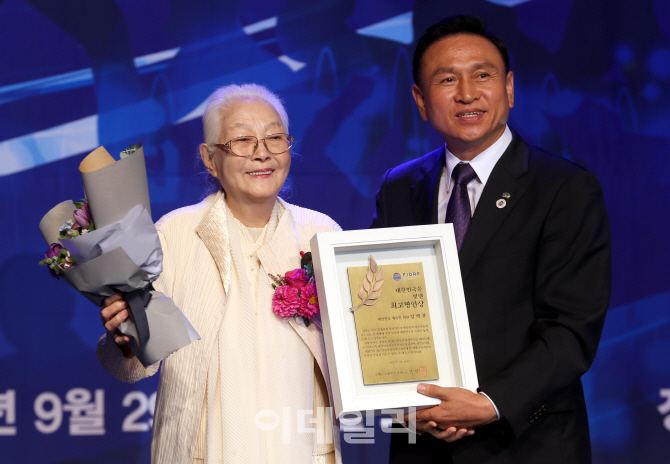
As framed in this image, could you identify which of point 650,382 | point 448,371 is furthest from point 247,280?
point 650,382

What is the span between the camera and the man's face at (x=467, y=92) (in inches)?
73.7

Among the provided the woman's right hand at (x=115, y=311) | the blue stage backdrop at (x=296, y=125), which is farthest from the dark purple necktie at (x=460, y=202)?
the blue stage backdrop at (x=296, y=125)

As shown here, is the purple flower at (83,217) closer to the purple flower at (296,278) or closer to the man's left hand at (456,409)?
the purple flower at (296,278)

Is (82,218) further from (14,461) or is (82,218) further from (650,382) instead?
(650,382)

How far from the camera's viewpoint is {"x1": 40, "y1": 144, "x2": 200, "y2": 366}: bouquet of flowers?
143 cm

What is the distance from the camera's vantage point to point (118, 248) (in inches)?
55.9

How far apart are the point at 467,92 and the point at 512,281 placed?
0.56 metres

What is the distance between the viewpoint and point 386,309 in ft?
5.48

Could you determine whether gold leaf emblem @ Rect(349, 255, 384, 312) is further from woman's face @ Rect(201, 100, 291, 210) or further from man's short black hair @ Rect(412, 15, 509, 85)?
man's short black hair @ Rect(412, 15, 509, 85)

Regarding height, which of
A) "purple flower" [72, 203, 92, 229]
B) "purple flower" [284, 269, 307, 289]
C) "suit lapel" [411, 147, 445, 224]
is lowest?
"purple flower" [284, 269, 307, 289]

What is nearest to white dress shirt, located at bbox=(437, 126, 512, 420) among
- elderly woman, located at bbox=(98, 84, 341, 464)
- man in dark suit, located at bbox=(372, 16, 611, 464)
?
man in dark suit, located at bbox=(372, 16, 611, 464)

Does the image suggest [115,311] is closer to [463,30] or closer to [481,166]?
[481,166]

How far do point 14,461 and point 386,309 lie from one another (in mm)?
2832

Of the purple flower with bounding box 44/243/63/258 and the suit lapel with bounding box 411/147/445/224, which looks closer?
the purple flower with bounding box 44/243/63/258
